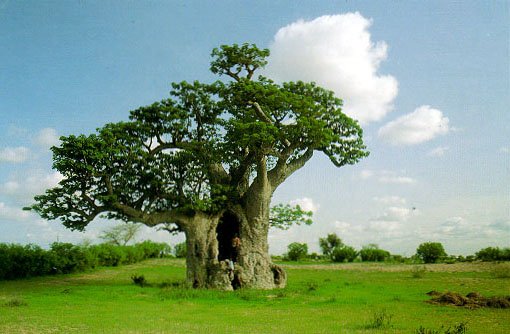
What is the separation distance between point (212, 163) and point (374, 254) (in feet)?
91.6

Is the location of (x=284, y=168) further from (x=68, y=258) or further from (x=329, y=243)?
(x=329, y=243)

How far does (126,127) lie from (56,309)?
9.57 m

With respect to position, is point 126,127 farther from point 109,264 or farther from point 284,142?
point 109,264

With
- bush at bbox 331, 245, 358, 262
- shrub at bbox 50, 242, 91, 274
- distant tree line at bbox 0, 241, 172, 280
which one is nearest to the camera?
distant tree line at bbox 0, 241, 172, 280

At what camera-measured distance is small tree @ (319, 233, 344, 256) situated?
48.8m

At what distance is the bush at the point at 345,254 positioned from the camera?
44.2 metres

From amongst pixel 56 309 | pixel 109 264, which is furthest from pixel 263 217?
pixel 109 264

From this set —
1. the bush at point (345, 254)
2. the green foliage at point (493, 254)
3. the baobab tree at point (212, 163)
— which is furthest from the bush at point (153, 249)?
the green foliage at point (493, 254)

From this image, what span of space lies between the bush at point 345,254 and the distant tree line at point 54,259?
66.6 feet

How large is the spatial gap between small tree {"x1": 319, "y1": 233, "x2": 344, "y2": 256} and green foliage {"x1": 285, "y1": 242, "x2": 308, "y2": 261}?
304 cm

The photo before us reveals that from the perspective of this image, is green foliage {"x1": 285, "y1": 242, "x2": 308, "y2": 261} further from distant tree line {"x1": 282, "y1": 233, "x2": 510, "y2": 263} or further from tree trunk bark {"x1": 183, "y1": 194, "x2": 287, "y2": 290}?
tree trunk bark {"x1": 183, "y1": 194, "x2": 287, "y2": 290}

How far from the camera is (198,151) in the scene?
21.5 meters

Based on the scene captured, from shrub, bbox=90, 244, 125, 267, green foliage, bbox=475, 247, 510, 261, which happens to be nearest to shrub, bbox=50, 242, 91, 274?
shrub, bbox=90, 244, 125, 267

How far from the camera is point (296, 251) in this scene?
46250 millimetres
